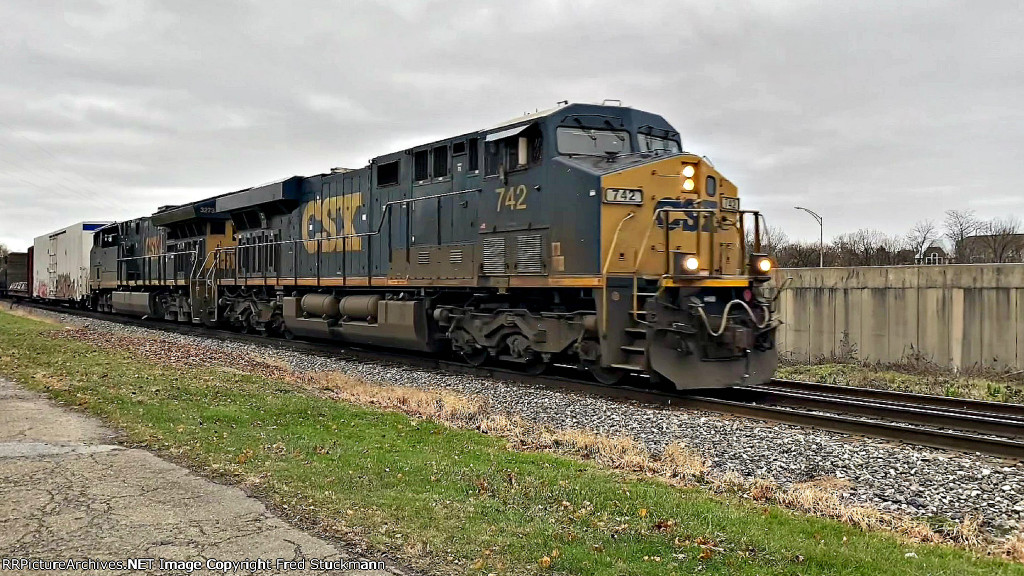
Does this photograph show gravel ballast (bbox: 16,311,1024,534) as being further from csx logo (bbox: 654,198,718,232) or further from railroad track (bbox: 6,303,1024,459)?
csx logo (bbox: 654,198,718,232)

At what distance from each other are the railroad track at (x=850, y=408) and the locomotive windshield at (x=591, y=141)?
332 centimetres

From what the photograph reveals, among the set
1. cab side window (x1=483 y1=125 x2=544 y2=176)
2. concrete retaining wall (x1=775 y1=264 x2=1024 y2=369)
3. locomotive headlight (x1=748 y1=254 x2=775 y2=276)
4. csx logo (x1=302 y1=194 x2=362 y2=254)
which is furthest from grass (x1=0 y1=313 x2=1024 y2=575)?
concrete retaining wall (x1=775 y1=264 x2=1024 y2=369)

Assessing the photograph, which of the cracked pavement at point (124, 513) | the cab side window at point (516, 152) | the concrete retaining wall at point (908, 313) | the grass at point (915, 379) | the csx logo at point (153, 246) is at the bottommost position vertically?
the grass at point (915, 379)

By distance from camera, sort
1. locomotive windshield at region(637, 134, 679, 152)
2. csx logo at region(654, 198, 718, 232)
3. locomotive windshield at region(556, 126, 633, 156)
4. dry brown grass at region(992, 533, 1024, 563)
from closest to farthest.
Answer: dry brown grass at region(992, 533, 1024, 563), csx logo at region(654, 198, 718, 232), locomotive windshield at region(556, 126, 633, 156), locomotive windshield at region(637, 134, 679, 152)

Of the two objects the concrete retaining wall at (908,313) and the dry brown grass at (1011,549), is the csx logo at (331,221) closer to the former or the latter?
the concrete retaining wall at (908,313)

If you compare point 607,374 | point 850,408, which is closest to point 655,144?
point 607,374

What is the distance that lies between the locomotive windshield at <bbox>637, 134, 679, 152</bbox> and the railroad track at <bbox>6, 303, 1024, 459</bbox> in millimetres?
3521

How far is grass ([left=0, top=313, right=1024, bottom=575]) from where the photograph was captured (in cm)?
411

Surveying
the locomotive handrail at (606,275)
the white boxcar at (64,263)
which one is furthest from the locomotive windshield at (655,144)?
the white boxcar at (64,263)

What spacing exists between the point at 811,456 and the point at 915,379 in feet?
23.3

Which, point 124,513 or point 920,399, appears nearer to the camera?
point 124,513

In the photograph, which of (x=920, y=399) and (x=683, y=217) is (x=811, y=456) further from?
(x=683, y=217)

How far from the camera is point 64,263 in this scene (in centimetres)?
3638

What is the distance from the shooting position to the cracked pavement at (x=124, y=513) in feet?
13.5
